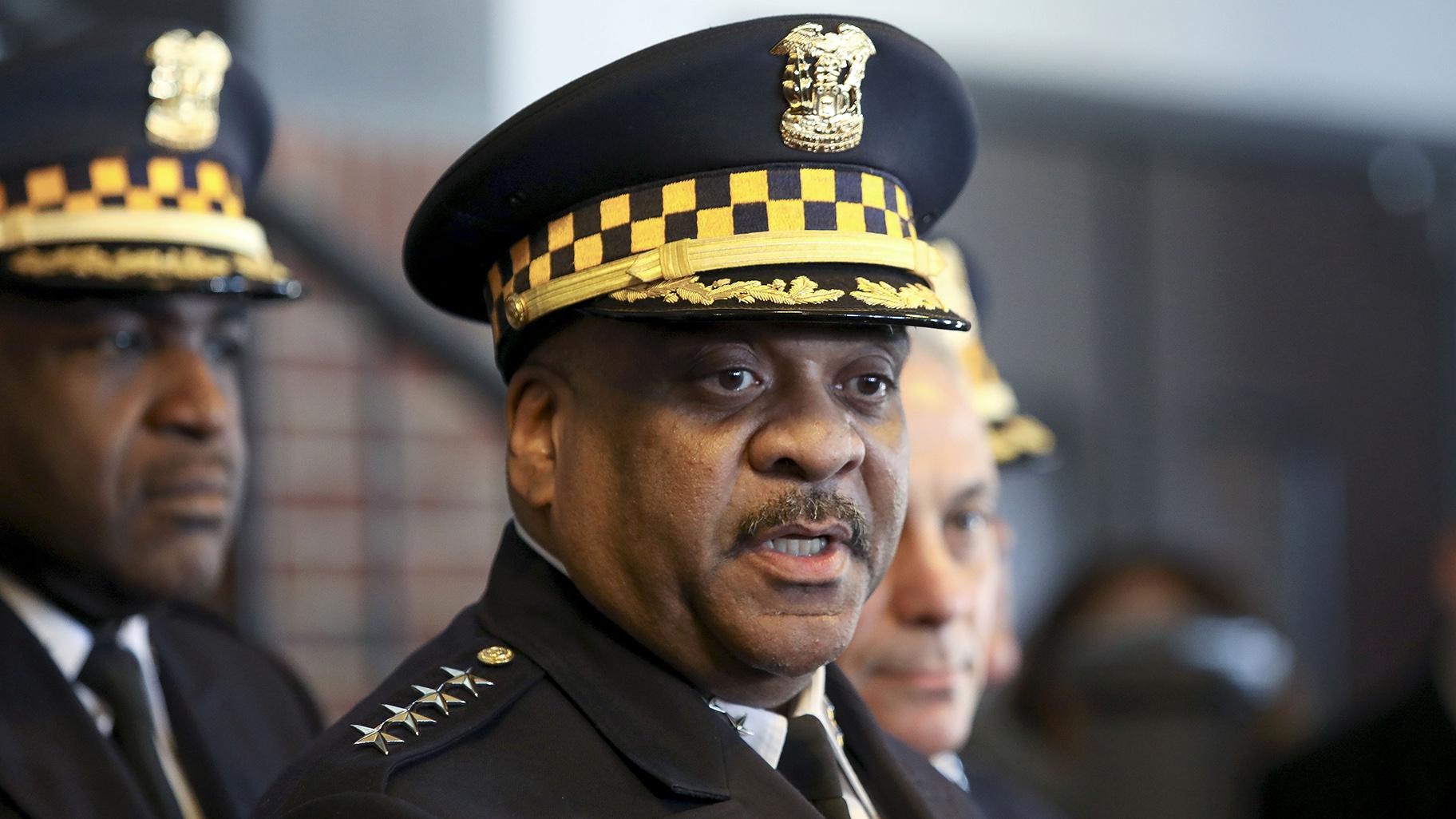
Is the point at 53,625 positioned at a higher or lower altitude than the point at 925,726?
higher

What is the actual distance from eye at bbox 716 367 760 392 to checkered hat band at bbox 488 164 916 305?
0.38 ft

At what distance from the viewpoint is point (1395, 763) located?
388cm

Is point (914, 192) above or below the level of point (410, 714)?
above

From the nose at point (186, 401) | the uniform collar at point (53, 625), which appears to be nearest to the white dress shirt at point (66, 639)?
the uniform collar at point (53, 625)

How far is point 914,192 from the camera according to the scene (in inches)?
67.2

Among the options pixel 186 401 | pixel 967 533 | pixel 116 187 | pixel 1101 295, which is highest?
pixel 116 187

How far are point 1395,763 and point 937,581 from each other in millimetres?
2142

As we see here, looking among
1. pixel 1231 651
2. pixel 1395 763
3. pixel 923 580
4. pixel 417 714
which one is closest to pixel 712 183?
pixel 417 714

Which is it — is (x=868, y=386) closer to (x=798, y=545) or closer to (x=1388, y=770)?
(x=798, y=545)

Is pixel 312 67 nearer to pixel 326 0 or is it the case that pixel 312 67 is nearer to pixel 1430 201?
pixel 326 0

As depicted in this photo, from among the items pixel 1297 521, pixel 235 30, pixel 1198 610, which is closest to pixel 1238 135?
pixel 1297 521

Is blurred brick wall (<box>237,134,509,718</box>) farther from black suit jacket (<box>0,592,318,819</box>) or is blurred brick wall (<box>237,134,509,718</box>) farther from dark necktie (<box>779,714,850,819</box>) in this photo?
dark necktie (<box>779,714,850,819</box>)

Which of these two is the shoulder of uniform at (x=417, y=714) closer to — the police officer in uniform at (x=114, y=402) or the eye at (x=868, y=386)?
the eye at (x=868, y=386)

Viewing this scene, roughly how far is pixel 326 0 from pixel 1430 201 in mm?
5795
